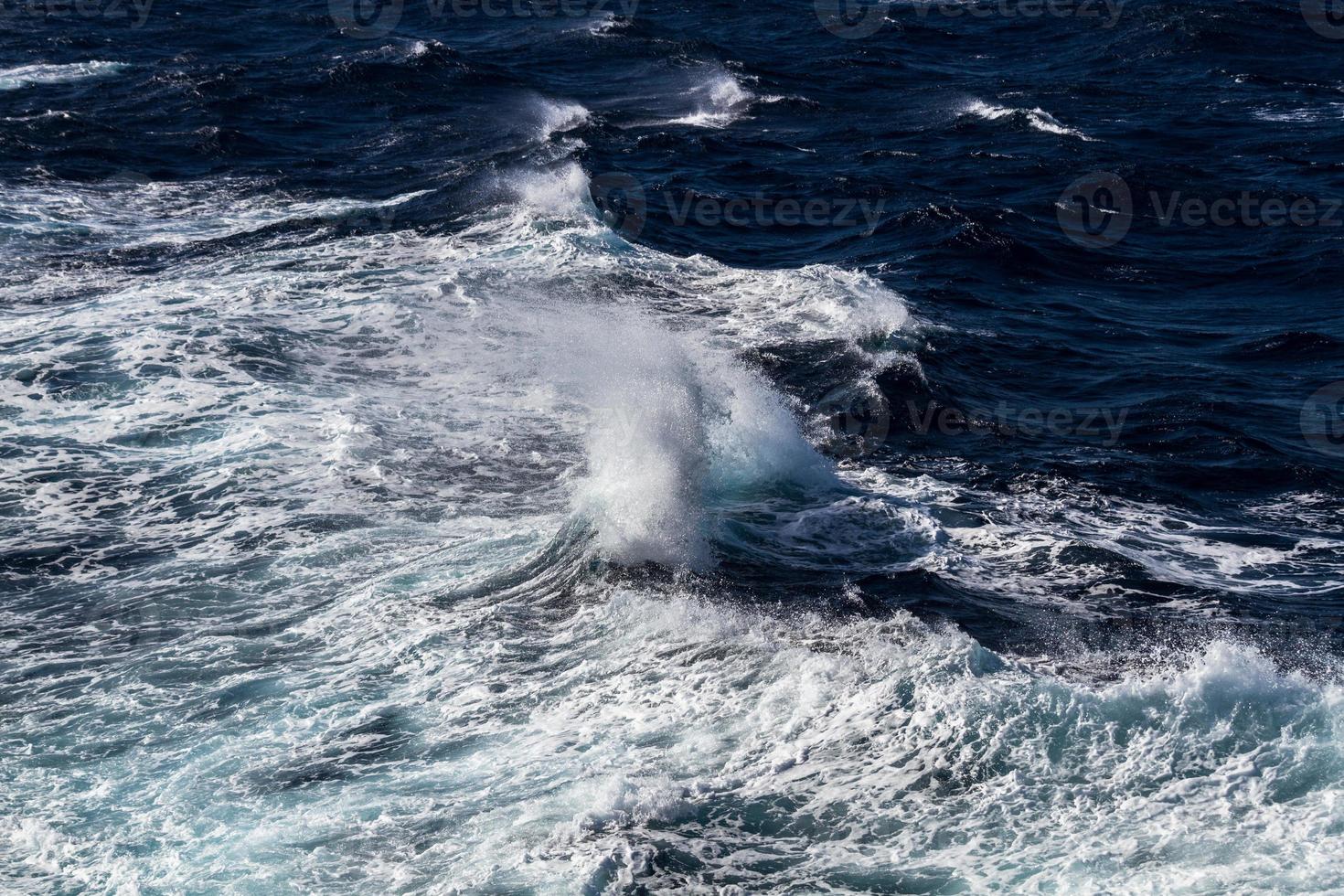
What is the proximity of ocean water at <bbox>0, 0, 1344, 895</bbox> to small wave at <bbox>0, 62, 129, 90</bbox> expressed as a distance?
813 mm

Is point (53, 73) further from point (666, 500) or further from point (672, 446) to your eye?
point (666, 500)

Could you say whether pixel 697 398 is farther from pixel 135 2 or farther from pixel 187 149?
pixel 135 2

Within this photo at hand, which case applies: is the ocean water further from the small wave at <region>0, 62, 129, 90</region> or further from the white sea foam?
the small wave at <region>0, 62, 129, 90</region>

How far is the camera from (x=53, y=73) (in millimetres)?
42531

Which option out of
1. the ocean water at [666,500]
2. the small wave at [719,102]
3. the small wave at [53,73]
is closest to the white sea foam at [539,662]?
the ocean water at [666,500]

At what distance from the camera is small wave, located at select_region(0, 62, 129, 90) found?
41.2 metres

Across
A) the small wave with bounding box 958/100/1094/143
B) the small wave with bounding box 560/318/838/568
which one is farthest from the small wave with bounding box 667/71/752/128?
the small wave with bounding box 560/318/838/568

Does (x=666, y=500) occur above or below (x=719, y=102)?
below

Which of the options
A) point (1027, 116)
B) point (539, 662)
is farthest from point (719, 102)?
point (539, 662)

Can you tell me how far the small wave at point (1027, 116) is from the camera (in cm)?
3916

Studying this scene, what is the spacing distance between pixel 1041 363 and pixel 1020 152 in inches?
559

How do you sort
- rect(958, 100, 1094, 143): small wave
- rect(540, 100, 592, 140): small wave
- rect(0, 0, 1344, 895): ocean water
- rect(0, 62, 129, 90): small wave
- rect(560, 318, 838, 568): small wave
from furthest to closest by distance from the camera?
rect(0, 62, 129, 90): small wave < rect(540, 100, 592, 140): small wave < rect(958, 100, 1094, 143): small wave < rect(560, 318, 838, 568): small wave < rect(0, 0, 1344, 895): ocean water

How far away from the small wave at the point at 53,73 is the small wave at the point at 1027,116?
26444mm

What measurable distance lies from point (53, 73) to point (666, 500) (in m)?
32.1
